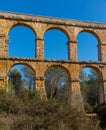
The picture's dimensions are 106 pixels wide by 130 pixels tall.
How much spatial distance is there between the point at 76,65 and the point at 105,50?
3281mm

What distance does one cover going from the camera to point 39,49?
21234 mm

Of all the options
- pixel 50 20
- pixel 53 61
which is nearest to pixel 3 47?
pixel 53 61

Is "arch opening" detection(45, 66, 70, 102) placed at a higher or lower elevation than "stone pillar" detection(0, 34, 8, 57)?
lower

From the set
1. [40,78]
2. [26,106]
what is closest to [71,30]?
[40,78]

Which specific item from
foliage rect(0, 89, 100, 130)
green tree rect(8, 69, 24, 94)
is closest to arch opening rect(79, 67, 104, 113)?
green tree rect(8, 69, 24, 94)

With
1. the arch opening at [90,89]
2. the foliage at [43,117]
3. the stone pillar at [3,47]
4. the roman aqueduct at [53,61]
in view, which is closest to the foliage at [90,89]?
the arch opening at [90,89]

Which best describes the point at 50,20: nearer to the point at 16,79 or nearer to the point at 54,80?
the point at 54,80

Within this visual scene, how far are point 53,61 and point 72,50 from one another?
2.09m

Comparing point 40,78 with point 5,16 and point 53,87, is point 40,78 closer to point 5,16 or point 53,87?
point 5,16

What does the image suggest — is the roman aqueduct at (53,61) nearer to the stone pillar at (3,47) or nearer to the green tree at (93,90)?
the stone pillar at (3,47)

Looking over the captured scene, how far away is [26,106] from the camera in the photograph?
9.82m

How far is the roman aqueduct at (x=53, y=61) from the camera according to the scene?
66.3 feet

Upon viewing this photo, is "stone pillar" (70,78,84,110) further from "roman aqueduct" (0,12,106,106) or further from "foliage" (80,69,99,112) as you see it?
"foliage" (80,69,99,112)

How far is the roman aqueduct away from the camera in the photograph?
66.3 feet
